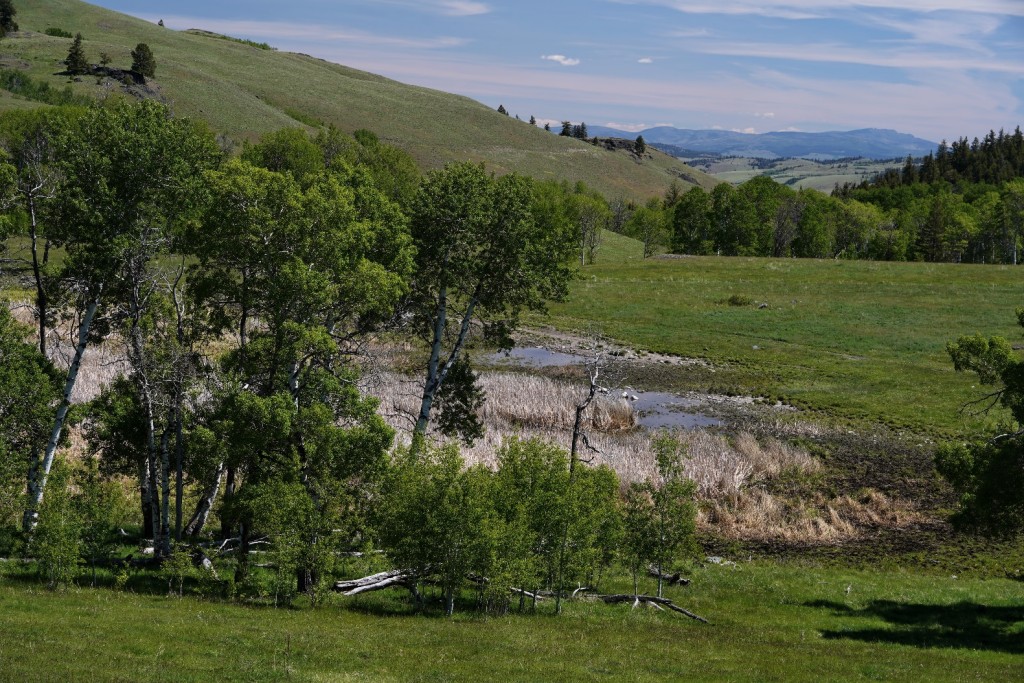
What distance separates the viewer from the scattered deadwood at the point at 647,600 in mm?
30575

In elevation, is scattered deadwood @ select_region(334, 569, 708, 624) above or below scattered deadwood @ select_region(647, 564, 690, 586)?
above

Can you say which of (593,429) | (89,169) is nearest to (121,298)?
(89,169)

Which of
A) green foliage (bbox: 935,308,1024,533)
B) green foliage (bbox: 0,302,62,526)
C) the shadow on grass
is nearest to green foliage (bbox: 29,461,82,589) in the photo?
green foliage (bbox: 0,302,62,526)

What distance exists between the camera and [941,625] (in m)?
29.7

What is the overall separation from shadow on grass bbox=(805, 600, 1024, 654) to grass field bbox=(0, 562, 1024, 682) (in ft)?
0.23

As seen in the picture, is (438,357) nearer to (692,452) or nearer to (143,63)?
(692,452)

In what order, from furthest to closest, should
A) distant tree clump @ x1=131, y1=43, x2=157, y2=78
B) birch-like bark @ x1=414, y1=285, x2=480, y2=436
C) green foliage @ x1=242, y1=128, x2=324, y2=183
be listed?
distant tree clump @ x1=131, y1=43, x2=157, y2=78
green foliage @ x1=242, y1=128, x2=324, y2=183
birch-like bark @ x1=414, y1=285, x2=480, y2=436

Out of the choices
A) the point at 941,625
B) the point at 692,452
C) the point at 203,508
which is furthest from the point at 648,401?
the point at 203,508

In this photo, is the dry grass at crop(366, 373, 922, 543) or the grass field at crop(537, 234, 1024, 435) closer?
the dry grass at crop(366, 373, 922, 543)

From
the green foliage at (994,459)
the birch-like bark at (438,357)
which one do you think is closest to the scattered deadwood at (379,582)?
the birch-like bark at (438,357)

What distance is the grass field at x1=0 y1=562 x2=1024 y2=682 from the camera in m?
19.2

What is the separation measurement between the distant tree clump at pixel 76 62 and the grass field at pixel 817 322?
121908mm

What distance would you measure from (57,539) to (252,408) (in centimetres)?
623

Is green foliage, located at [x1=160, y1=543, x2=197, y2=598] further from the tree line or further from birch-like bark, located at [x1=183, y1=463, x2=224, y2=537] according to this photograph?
birch-like bark, located at [x1=183, y1=463, x2=224, y2=537]
